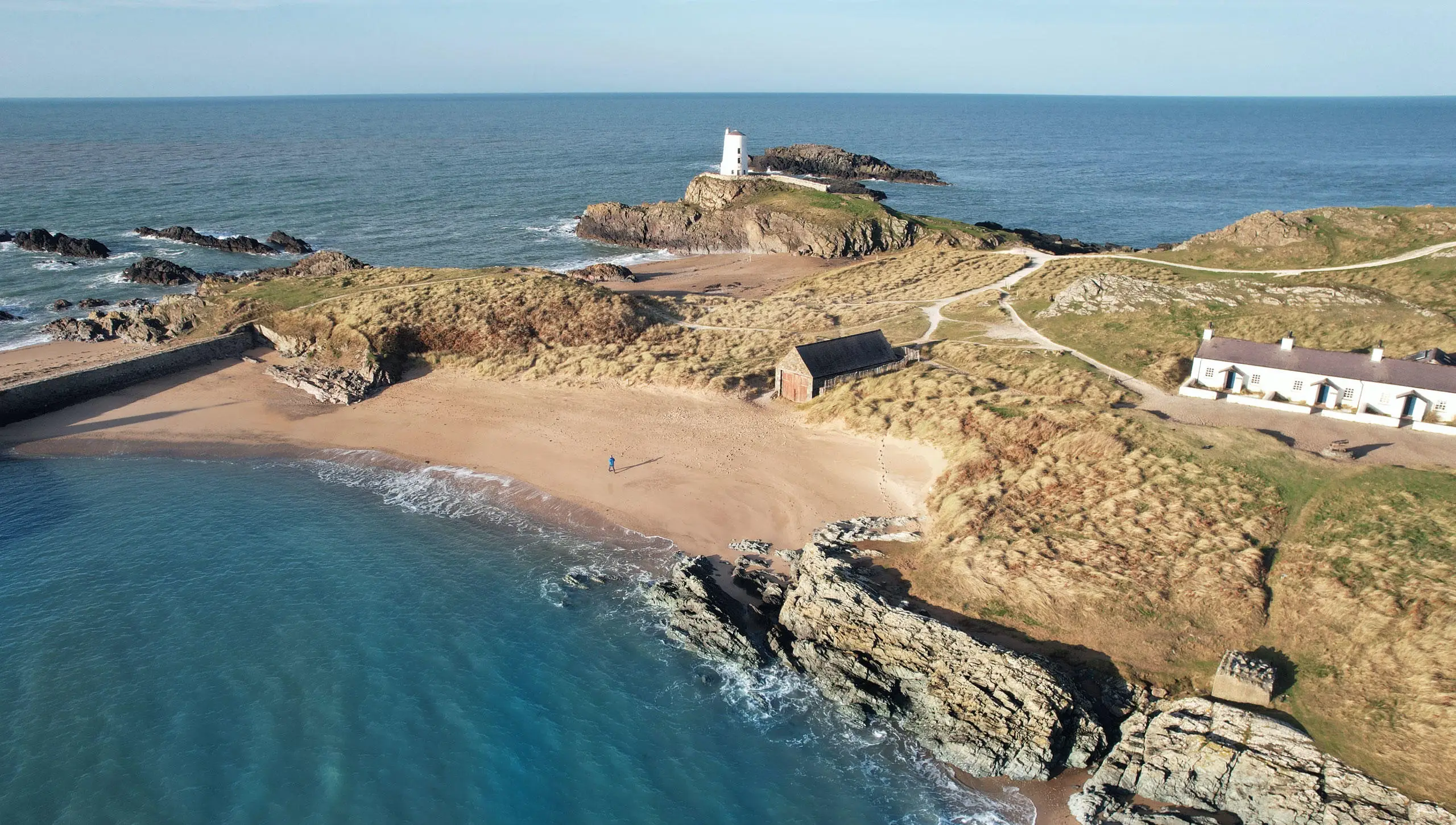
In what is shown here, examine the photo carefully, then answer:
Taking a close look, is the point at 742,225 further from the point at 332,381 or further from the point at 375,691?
the point at 375,691

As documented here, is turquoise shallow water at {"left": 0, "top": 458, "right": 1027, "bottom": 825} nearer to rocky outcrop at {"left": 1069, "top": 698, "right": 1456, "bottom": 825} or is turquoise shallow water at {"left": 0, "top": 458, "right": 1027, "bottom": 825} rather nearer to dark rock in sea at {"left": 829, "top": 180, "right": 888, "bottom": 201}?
rocky outcrop at {"left": 1069, "top": 698, "right": 1456, "bottom": 825}

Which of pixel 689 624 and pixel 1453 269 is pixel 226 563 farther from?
pixel 1453 269

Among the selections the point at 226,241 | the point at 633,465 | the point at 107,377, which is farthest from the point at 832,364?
the point at 226,241

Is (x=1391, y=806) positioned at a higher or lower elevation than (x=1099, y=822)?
higher

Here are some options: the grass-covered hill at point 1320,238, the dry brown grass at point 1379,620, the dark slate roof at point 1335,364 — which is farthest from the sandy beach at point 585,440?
the grass-covered hill at point 1320,238

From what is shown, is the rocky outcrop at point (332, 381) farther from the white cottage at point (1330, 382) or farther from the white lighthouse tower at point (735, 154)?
the white lighthouse tower at point (735, 154)

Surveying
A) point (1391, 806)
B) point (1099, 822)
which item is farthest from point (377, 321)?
point (1391, 806)
